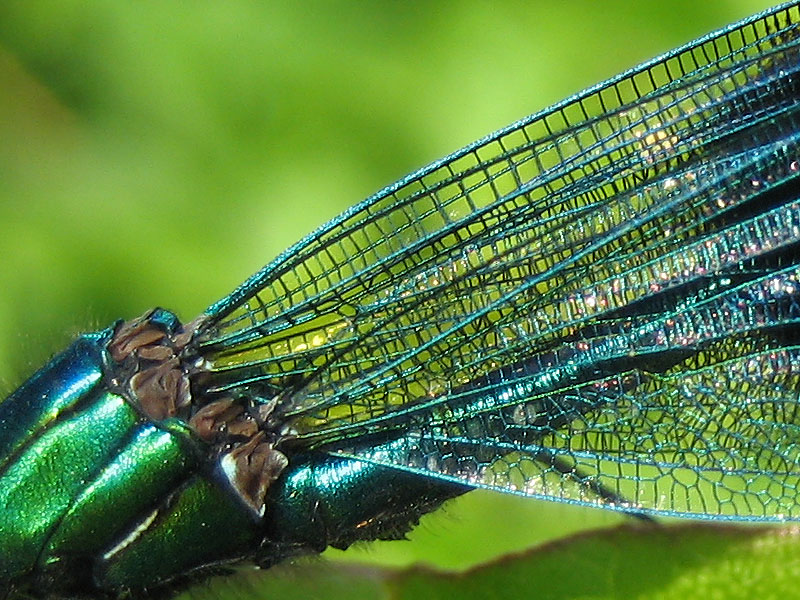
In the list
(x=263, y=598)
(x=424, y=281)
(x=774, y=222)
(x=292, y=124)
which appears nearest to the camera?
(x=774, y=222)

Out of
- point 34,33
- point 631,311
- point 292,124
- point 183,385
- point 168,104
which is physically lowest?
point 631,311

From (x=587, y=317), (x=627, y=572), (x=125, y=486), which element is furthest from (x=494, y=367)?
(x=125, y=486)

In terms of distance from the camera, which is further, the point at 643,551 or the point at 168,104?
the point at 168,104

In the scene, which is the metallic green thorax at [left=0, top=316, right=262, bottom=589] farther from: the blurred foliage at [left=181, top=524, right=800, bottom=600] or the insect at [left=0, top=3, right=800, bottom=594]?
the blurred foliage at [left=181, top=524, right=800, bottom=600]

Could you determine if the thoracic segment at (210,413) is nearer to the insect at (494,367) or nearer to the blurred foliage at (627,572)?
the insect at (494,367)

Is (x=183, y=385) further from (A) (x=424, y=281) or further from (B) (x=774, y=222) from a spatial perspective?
(B) (x=774, y=222)

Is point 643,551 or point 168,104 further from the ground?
point 168,104

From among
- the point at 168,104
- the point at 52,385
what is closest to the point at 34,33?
the point at 168,104
